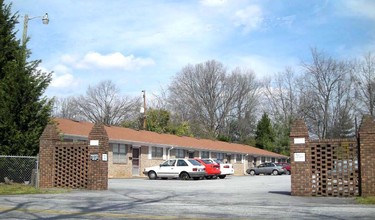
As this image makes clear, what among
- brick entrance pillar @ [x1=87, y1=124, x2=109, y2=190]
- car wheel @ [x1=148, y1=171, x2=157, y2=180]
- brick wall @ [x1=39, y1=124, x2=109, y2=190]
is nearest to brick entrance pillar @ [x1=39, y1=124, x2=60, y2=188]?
brick wall @ [x1=39, y1=124, x2=109, y2=190]

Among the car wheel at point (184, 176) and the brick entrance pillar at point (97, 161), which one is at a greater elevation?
the brick entrance pillar at point (97, 161)

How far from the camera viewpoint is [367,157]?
16.5 metres

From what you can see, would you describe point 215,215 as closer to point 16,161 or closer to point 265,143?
point 16,161

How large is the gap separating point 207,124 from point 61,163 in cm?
5055

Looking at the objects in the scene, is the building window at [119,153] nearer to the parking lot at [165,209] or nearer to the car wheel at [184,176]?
the car wheel at [184,176]

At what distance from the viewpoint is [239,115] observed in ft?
238

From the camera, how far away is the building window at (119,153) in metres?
34.2

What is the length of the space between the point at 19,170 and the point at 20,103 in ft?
9.65

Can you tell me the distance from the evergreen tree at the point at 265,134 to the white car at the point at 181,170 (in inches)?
1660

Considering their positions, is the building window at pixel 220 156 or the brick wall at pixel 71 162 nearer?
the brick wall at pixel 71 162

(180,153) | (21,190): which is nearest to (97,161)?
Answer: (21,190)

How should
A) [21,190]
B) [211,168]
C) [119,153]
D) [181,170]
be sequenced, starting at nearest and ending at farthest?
[21,190]
[181,170]
[211,168]
[119,153]

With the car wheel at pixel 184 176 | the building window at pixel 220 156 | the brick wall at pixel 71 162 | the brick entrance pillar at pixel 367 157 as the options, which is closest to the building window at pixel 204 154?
the building window at pixel 220 156

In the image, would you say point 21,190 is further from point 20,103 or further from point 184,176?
point 184,176
